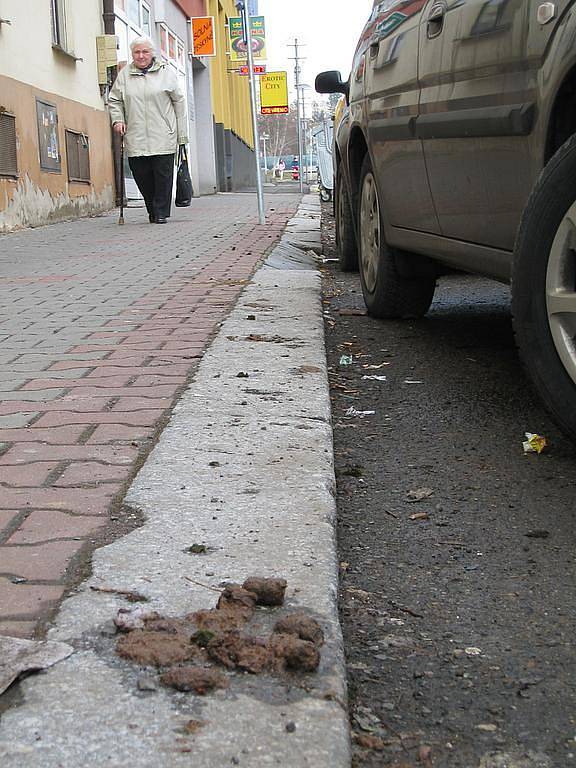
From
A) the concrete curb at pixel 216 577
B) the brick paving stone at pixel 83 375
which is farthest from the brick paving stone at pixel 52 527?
the concrete curb at pixel 216 577

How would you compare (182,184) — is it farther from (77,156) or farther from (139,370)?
(139,370)

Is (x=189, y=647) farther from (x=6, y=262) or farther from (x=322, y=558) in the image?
(x=6, y=262)

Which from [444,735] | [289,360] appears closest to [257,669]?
[444,735]

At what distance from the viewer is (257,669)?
177 centimetres

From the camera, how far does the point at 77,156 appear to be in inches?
620

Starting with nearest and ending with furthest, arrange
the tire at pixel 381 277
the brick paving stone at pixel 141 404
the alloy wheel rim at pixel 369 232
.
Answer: the brick paving stone at pixel 141 404
the tire at pixel 381 277
the alloy wheel rim at pixel 369 232

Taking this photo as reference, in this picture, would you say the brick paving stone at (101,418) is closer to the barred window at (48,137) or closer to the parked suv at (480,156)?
the parked suv at (480,156)

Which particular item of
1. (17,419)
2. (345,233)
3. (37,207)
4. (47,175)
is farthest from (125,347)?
(47,175)

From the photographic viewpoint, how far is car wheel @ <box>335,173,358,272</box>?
302 inches

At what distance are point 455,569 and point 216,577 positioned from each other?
545 millimetres

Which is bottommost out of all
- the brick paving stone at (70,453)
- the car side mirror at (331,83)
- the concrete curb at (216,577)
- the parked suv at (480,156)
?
the concrete curb at (216,577)

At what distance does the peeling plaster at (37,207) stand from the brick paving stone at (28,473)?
31.8 feet

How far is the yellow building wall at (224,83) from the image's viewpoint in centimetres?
3522

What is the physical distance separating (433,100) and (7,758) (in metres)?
2.95
